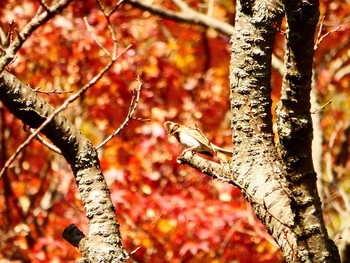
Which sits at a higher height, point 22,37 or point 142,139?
point 142,139

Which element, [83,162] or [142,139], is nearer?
[83,162]

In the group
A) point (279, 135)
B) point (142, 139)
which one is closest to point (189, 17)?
point (142, 139)

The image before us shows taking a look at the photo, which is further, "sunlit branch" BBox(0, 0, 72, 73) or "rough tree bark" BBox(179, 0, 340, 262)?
"rough tree bark" BBox(179, 0, 340, 262)

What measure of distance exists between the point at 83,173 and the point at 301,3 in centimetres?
136

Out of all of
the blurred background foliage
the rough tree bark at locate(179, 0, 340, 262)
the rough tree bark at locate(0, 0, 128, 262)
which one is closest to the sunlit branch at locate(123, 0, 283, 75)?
the blurred background foliage

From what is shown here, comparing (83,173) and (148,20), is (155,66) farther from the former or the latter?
(83,173)

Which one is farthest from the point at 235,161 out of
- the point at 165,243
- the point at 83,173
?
the point at 165,243

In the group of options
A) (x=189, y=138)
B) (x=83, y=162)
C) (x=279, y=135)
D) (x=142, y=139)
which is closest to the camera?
(x=279, y=135)

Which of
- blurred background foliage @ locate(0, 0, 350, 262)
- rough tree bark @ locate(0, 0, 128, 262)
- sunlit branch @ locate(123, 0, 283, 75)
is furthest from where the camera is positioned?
blurred background foliage @ locate(0, 0, 350, 262)

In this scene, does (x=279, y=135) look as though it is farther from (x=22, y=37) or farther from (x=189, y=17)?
(x=189, y=17)

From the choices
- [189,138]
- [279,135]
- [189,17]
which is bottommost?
[279,135]

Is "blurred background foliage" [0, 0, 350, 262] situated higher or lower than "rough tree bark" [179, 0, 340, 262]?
higher

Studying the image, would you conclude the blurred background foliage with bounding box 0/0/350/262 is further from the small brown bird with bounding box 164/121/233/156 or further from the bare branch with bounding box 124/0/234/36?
the small brown bird with bounding box 164/121/233/156

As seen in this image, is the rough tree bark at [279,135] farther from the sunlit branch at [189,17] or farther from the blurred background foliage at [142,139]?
the blurred background foliage at [142,139]
